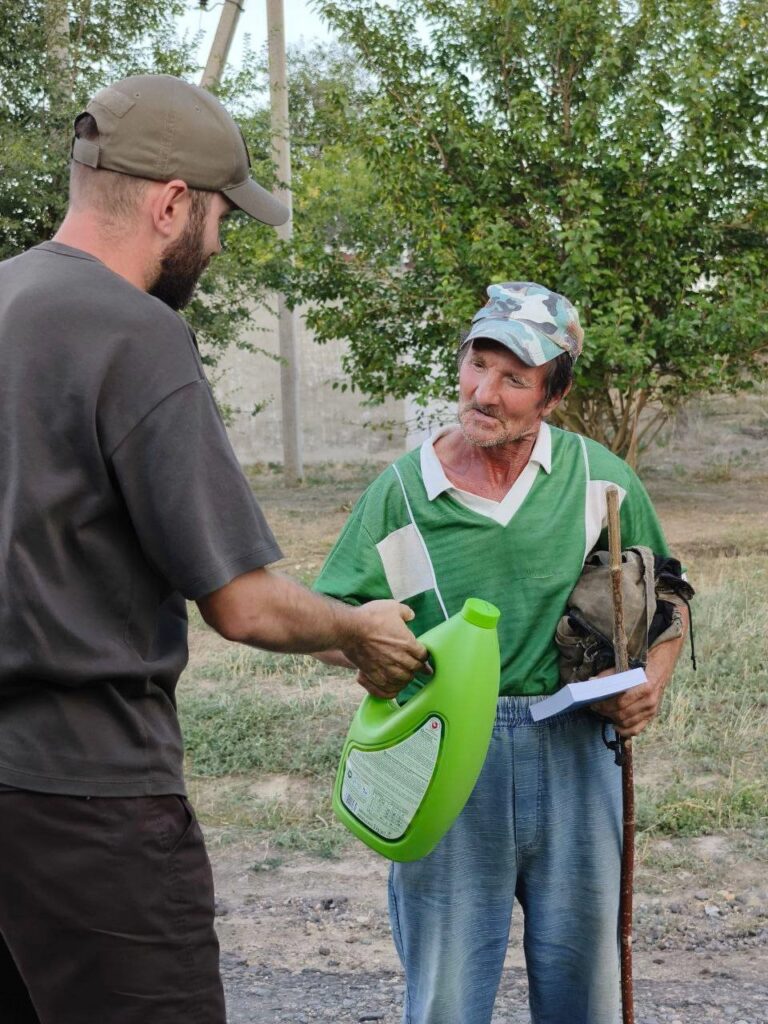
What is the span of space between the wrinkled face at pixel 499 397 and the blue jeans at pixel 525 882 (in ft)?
1.80

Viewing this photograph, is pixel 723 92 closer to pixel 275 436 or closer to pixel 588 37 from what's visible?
pixel 588 37

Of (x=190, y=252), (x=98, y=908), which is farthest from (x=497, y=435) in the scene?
(x=98, y=908)

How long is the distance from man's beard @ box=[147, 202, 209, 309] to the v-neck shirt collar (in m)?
0.67

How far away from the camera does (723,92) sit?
9.80m

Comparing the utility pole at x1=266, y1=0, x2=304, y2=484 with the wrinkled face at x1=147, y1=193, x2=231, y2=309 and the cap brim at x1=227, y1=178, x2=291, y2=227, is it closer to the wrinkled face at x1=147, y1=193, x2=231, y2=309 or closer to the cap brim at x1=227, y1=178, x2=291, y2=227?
the cap brim at x1=227, y1=178, x2=291, y2=227

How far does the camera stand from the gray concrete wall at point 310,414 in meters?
20.2

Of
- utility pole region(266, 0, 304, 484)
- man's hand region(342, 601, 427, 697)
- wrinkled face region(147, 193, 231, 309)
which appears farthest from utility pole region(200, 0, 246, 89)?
man's hand region(342, 601, 427, 697)

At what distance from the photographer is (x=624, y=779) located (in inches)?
98.3

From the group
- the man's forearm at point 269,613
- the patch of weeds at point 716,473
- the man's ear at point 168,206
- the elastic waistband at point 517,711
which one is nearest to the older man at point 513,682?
the elastic waistband at point 517,711

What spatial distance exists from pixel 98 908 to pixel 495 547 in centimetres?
103

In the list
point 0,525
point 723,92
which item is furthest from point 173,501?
point 723,92

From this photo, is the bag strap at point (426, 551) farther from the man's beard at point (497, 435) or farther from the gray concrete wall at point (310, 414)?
the gray concrete wall at point (310, 414)

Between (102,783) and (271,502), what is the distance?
45.3 feet

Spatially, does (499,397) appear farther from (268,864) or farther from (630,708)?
(268,864)
